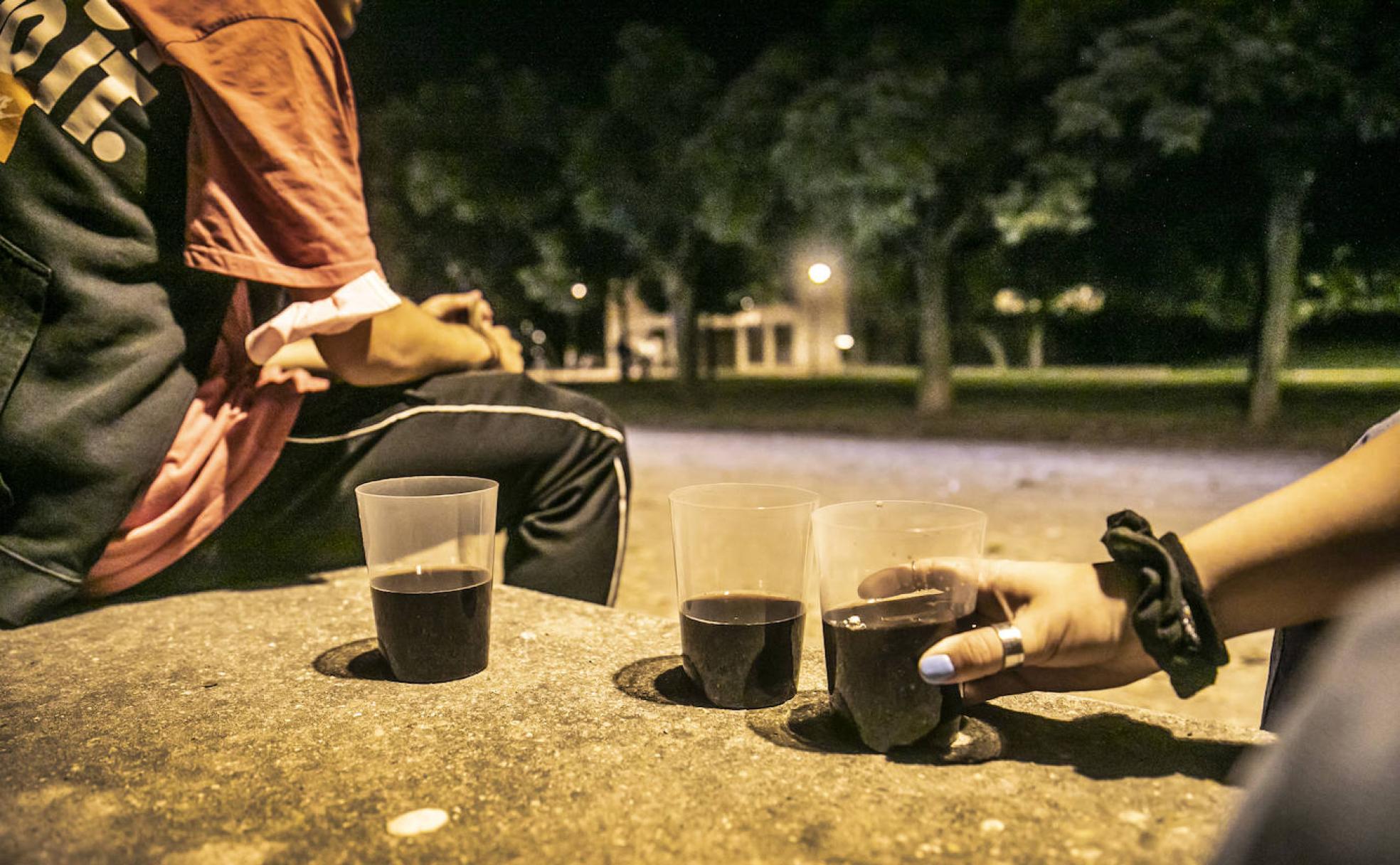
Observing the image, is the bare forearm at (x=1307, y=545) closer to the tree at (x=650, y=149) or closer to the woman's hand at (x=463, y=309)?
the woman's hand at (x=463, y=309)

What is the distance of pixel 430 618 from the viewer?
1.74 metres

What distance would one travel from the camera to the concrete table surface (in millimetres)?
1225

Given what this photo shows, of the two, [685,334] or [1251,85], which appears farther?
[685,334]

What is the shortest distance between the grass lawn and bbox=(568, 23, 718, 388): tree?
11.2 feet

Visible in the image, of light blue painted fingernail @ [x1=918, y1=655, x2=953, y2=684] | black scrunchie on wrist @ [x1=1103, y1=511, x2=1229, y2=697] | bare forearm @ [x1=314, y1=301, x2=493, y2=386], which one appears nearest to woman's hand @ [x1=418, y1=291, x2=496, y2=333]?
bare forearm @ [x1=314, y1=301, x2=493, y2=386]

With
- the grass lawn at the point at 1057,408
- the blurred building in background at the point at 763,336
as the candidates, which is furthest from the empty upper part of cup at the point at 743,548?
the blurred building in background at the point at 763,336

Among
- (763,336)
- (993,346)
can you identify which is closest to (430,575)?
(993,346)

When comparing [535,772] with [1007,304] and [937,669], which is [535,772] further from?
[1007,304]

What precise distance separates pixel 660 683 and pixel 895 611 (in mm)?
561

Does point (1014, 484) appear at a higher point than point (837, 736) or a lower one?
lower

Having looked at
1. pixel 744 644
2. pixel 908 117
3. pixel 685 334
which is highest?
pixel 908 117

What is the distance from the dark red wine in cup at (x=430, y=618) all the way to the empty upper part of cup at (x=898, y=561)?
2.27 ft

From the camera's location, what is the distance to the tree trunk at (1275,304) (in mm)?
12289

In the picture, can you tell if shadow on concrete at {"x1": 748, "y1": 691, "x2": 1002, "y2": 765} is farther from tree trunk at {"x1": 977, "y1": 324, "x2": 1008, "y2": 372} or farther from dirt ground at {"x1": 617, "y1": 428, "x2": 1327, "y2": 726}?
tree trunk at {"x1": 977, "y1": 324, "x2": 1008, "y2": 372}
